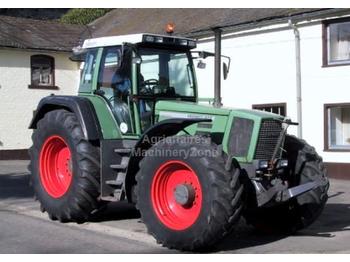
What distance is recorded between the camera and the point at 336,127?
1617cm

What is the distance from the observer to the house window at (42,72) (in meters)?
24.0

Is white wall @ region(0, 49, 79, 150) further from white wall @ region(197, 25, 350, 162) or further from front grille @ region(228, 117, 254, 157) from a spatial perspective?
front grille @ region(228, 117, 254, 157)

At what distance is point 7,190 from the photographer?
13039 mm

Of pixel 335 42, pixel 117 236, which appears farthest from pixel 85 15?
pixel 117 236

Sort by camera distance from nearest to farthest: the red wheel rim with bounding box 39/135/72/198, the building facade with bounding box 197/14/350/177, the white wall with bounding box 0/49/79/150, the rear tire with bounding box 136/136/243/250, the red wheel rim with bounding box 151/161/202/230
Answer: the rear tire with bounding box 136/136/243/250, the red wheel rim with bounding box 151/161/202/230, the red wheel rim with bounding box 39/135/72/198, the building facade with bounding box 197/14/350/177, the white wall with bounding box 0/49/79/150

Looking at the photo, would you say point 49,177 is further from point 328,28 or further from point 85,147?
point 328,28

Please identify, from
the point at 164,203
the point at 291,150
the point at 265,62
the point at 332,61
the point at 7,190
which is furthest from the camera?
the point at 265,62

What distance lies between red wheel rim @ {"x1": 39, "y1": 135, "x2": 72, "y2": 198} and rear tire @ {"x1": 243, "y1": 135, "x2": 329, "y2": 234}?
9.25 feet

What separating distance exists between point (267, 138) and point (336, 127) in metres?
9.10

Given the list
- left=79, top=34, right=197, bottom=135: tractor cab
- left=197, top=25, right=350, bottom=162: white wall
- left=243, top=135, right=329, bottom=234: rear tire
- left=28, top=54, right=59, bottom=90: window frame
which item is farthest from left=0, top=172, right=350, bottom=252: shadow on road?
left=28, top=54, right=59, bottom=90: window frame

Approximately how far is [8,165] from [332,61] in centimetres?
1107

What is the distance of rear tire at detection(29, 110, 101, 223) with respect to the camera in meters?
8.43

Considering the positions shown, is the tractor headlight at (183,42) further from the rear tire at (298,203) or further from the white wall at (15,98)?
the white wall at (15,98)

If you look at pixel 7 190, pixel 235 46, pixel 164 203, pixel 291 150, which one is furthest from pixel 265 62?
pixel 164 203
